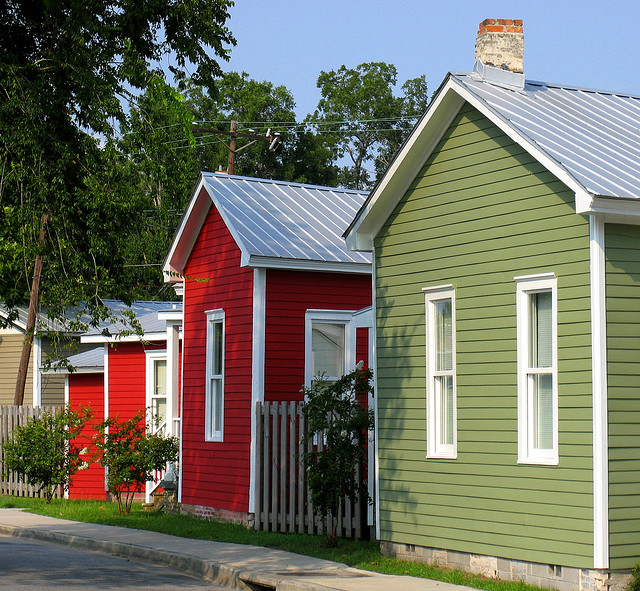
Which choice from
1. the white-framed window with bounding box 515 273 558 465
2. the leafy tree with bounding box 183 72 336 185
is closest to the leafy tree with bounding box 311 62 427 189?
the leafy tree with bounding box 183 72 336 185

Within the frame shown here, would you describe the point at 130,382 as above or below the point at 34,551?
above

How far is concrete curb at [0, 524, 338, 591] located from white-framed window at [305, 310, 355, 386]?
430 centimetres

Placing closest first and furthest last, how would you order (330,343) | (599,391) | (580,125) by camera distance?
(599,391), (580,125), (330,343)

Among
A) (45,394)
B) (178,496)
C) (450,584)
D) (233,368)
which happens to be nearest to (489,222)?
(450,584)

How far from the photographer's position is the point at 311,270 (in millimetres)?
17766

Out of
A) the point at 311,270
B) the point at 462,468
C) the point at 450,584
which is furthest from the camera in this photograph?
the point at 311,270

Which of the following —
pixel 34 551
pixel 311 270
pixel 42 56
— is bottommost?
pixel 34 551

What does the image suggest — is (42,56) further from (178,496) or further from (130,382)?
(130,382)

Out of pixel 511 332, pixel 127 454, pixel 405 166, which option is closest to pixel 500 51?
pixel 405 166

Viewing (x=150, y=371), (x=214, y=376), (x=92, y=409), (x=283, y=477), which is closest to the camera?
(x=283, y=477)

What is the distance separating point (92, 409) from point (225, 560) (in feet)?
42.9

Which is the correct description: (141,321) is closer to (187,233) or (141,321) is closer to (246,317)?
(187,233)

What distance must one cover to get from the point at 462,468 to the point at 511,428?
3.47 feet

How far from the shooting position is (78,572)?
13.1m
